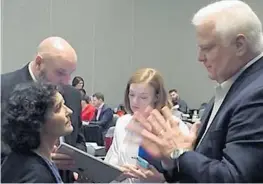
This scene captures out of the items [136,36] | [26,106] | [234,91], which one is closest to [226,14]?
[234,91]

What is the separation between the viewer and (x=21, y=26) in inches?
332

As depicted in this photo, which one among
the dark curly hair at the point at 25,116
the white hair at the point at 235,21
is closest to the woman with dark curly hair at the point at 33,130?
the dark curly hair at the point at 25,116

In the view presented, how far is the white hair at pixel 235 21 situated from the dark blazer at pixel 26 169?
60cm

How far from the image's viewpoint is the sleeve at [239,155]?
1.29 meters

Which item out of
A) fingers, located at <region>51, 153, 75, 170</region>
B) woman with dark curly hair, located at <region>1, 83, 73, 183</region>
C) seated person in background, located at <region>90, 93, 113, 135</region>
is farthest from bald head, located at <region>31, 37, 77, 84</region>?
seated person in background, located at <region>90, 93, 113, 135</region>

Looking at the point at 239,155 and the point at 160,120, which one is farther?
the point at 160,120

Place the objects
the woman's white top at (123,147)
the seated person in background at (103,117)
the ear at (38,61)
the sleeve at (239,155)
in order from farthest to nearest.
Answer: the seated person in background at (103,117) < the ear at (38,61) < the woman's white top at (123,147) < the sleeve at (239,155)

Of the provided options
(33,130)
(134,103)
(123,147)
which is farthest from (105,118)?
(33,130)

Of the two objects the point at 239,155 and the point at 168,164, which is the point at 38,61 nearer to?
the point at 168,164

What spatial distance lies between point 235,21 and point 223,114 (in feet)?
0.87

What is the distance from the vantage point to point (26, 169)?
1430 mm

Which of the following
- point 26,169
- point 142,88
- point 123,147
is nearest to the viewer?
point 26,169

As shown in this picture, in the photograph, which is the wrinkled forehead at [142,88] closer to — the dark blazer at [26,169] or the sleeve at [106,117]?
the dark blazer at [26,169]

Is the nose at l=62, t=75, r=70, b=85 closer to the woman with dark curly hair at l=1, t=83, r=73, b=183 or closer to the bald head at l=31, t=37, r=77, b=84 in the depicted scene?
the bald head at l=31, t=37, r=77, b=84
